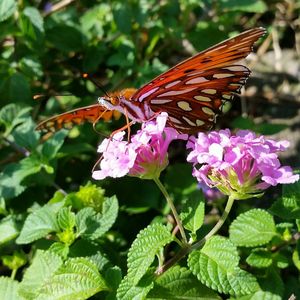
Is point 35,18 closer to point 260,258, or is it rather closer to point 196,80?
point 196,80

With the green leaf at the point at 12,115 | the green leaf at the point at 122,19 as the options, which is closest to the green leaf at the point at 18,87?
the green leaf at the point at 12,115

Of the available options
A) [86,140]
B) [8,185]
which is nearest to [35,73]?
[86,140]

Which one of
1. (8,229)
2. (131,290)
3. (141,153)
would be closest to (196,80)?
(141,153)

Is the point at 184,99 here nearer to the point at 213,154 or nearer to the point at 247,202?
the point at 213,154

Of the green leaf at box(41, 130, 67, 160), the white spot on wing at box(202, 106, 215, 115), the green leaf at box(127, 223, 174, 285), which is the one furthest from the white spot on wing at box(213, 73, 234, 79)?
the green leaf at box(41, 130, 67, 160)

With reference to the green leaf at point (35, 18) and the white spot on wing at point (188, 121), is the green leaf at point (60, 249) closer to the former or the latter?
the white spot on wing at point (188, 121)
